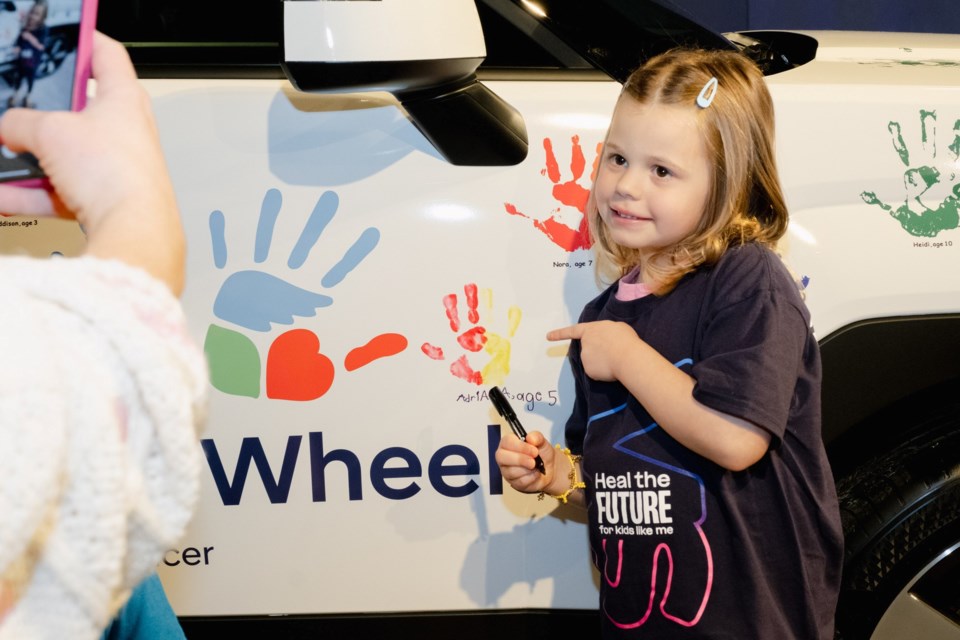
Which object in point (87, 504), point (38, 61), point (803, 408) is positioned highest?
point (38, 61)

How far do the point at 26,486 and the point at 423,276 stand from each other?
1002mm

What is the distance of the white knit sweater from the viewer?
1.46ft

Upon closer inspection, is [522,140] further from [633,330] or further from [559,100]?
[633,330]

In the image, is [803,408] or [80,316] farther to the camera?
[803,408]

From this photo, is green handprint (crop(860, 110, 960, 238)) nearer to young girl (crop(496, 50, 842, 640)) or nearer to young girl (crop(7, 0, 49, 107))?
young girl (crop(496, 50, 842, 640))

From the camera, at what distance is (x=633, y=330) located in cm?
128

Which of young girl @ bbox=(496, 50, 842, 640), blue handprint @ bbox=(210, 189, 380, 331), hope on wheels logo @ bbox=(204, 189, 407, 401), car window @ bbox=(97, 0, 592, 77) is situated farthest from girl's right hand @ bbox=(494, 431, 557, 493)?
car window @ bbox=(97, 0, 592, 77)

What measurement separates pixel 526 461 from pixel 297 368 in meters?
0.37

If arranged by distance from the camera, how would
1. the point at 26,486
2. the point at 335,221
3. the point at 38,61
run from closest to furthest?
the point at 26,486 < the point at 38,61 < the point at 335,221

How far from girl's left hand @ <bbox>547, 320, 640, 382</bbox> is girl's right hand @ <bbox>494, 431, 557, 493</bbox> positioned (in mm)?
126

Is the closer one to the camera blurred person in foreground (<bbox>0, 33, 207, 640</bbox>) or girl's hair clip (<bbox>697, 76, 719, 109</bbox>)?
blurred person in foreground (<bbox>0, 33, 207, 640</bbox>)

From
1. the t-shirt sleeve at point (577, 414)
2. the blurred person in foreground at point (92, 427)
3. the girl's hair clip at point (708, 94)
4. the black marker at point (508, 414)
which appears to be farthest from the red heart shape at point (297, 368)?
the blurred person in foreground at point (92, 427)

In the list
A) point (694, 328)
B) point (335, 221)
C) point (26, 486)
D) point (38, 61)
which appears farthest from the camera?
point (335, 221)

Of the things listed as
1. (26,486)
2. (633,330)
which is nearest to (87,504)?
(26,486)
